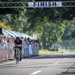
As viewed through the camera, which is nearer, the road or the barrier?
the road

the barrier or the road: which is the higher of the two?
the barrier

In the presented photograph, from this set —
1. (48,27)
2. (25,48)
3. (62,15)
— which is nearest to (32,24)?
(62,15)

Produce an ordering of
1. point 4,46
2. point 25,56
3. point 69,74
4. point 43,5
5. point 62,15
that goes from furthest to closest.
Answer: point 62,15 < point 43,5 < point 25,56 < point 4,46 < point 69,74

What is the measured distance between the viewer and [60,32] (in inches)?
4702

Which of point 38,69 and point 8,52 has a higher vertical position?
point 8,52

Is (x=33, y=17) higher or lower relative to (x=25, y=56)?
higher

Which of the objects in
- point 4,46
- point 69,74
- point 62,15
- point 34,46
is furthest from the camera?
point 62,15

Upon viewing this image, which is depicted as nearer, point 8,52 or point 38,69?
point 38,69

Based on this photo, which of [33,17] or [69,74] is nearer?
[69,74]

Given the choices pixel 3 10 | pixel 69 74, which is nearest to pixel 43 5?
pixel 3 10

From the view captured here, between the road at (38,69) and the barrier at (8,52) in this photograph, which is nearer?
the road at (38,69)

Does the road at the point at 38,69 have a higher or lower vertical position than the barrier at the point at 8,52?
lower

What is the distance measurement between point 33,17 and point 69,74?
4747 cm

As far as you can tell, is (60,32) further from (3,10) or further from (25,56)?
(25,56)
